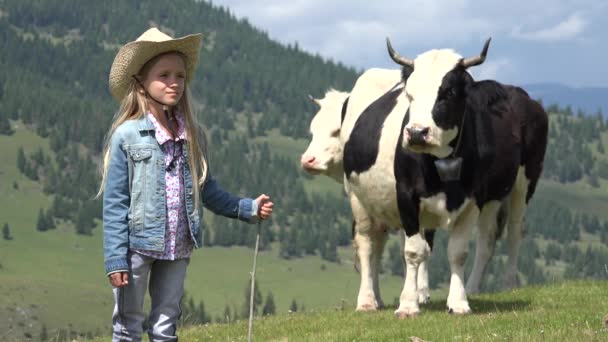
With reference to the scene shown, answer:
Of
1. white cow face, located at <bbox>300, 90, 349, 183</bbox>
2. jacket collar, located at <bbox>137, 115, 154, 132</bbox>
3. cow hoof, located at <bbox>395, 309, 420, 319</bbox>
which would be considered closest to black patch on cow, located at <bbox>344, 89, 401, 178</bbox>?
white cow face, located at <bbox>300, 90, 349, 183</bbox>

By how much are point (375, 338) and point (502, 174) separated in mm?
5280

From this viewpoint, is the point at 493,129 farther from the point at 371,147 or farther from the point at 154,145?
the point at 154,145

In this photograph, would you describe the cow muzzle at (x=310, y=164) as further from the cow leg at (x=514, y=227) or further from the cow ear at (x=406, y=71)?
the cow ear at (x=406, y=71)

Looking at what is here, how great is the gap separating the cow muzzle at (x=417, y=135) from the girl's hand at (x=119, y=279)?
608cm

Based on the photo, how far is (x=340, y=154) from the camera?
1969 centimetres

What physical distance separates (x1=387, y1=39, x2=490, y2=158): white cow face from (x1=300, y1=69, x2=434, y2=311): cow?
139 inches

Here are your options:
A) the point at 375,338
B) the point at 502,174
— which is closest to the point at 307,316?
the point at 502,174

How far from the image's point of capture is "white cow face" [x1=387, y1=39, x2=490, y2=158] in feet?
45.7

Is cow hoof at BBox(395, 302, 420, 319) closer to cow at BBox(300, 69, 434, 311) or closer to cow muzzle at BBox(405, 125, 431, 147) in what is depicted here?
cow at BBox(300, 69, 434, 311)

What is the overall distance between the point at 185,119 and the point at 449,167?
20.4 ft

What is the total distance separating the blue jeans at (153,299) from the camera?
870 cm

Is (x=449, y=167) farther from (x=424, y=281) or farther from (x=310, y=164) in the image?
(x=310, y=164)

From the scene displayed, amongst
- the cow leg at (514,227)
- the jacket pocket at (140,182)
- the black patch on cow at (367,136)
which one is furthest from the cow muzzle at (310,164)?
the jacket pocket at (140,182)

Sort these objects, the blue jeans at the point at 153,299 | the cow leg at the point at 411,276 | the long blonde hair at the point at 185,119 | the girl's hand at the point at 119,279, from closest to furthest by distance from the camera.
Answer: the girl's hand at the point at 119,279 → the blue jeans at the point at 153,299 → the long blonde hair at the point at 185,119 → the cow leg at the point at 411,276
